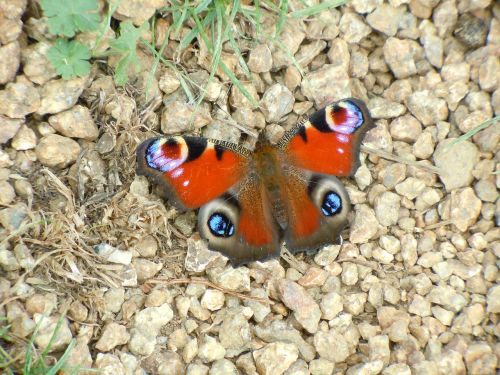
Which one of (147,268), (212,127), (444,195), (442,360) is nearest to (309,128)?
(212,127)

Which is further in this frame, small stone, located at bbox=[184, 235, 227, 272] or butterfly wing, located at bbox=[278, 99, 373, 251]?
butterfly wing, located at bbox=[278, 99, 373, 251]

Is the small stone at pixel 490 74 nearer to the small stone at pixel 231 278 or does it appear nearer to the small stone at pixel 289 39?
the small stone at pixel 289 39

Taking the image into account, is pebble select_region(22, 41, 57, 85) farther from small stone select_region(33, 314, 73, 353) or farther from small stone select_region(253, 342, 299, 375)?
small stone select_region(253, 342, 299, 375)

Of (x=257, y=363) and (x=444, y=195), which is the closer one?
(x=257, y=363)

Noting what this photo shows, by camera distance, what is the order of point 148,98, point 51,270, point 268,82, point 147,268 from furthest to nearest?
point 268,82 → point 148,98 → point 147,268 → point 51,270

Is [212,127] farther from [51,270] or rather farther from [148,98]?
[51,270]

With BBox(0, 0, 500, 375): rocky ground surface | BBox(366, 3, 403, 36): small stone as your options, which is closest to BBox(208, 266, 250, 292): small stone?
BBox(0, 0, 500, 375): rocky ground surface

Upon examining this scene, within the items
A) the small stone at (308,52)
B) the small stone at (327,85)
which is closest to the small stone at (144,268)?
the small stone at (327,85)
